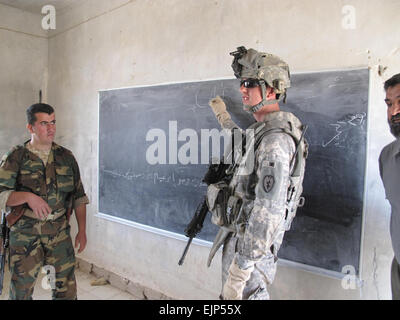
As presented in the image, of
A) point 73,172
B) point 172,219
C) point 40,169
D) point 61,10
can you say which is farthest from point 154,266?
point 61,10

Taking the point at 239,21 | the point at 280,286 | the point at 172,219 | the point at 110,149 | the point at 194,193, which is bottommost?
the point at 280,286

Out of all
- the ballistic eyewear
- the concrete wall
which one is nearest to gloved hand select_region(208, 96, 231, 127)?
the concrete wall

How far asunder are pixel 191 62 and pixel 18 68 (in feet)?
7.83

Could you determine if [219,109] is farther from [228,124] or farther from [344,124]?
[344,124]


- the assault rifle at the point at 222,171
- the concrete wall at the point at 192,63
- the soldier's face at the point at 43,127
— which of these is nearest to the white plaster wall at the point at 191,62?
the concrete wall at the point at 192,63

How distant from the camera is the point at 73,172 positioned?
2041mm

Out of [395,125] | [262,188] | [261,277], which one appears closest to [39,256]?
[261,277]

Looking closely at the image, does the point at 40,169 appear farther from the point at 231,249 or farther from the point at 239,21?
the point at 239,21

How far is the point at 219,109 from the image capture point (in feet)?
6.43

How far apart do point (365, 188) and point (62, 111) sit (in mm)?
3153

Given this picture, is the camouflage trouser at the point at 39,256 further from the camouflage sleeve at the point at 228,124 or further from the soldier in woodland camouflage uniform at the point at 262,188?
the camouflage sleeve at the point at 228,124

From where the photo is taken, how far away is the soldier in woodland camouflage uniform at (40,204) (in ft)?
5.85

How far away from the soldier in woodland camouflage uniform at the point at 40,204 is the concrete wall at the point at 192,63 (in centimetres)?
78

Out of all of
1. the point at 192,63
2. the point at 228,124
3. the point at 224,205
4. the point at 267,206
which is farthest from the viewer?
the point at 192,63
